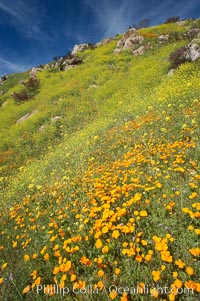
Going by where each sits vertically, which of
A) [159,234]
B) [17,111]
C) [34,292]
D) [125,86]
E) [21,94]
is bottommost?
[159,234]

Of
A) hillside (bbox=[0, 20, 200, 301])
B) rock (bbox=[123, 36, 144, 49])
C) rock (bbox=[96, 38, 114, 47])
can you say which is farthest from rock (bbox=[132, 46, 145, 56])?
rock (bbox=[96, 38, 114, 47])

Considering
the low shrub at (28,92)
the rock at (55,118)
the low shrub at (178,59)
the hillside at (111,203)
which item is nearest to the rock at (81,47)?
the low shrub at (28,92)

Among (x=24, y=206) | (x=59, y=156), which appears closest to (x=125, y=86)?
(x=59, y=156)

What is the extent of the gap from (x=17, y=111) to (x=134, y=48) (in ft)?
60.2

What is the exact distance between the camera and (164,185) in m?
4.41

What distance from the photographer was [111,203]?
4504mm

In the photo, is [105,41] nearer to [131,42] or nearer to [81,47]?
[81,47]

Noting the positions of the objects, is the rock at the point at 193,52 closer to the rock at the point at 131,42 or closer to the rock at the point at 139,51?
the rock at the point at 139,51

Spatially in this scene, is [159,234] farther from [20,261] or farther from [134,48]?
[134,48]

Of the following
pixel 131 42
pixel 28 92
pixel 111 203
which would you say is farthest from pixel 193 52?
pixel 131 42

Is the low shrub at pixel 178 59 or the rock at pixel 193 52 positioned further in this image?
the low shrub at pixel 178 59

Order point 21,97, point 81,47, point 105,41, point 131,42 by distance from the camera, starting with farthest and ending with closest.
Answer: point 81,47, point 105,41, point 131,42, point 21,97

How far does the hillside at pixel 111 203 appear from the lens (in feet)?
9.51

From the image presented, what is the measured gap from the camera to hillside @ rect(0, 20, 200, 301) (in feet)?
9.51
